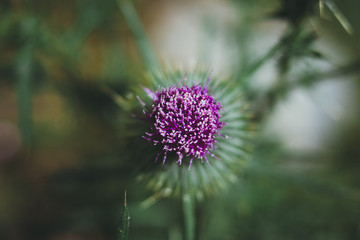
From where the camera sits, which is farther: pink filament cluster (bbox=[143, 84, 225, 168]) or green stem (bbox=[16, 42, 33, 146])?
green stem (bbox=[16, 42, 33, 146])

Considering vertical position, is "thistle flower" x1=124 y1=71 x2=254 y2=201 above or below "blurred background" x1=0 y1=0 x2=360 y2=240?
below

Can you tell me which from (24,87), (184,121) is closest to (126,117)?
(184,121)

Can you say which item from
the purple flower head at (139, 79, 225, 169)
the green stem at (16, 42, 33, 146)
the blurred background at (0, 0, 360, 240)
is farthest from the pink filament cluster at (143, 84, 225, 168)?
the green stem at (16, 42, 33, 146)

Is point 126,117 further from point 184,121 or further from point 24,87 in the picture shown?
point 24,87

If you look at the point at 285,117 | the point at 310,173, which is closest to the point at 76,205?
the point at 310,173

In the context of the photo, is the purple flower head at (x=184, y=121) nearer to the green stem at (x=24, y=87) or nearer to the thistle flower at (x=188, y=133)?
the thistle flower at (x=188, y=133)

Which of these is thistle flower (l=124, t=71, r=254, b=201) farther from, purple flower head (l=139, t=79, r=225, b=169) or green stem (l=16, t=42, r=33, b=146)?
green stem (l=16, t=42, r=33, b=146)

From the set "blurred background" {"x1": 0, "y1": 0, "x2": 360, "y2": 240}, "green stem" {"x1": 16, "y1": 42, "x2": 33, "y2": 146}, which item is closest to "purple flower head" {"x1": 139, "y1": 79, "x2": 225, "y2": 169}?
"blurred background" {"x1": 0, "y1": 0, "x2": 360, "y2": 240}

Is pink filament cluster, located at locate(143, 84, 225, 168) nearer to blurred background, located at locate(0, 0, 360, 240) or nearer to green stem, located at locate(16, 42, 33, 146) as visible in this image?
blurred background, located at locate(0, 0, 360, 240)
